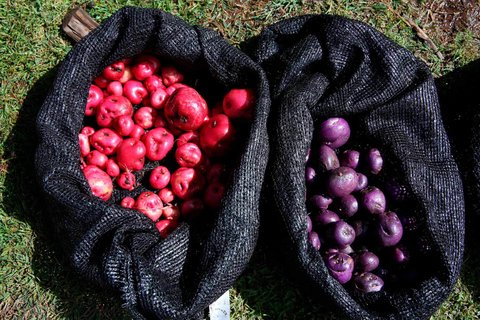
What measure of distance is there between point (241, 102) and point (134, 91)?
3.02ft

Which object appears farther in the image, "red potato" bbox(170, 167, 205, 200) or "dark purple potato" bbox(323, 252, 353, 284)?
Result: "red potato" bbox(170, 167, 205, 200)

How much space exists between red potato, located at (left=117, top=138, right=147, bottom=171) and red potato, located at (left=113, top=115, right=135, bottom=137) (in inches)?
3.8

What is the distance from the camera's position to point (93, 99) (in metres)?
3.12

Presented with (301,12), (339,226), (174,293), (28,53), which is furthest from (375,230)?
(28,53)

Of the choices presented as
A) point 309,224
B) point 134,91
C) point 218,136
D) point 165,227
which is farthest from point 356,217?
point 134,91

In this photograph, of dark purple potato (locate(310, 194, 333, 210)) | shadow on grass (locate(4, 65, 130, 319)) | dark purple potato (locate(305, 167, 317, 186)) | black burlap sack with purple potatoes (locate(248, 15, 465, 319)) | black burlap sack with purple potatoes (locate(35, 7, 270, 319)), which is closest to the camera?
black burlap sack with purple potatoes (locate(35, 7, 270, 319))

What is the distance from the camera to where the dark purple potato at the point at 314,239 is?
2.72 metres

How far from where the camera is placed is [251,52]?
343cm

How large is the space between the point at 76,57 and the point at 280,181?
1751mm

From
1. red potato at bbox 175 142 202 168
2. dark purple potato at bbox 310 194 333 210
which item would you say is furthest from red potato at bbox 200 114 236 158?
dark purple potato at bbox 310 194 333 210

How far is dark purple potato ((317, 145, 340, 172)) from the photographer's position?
Result: 2.85 meters

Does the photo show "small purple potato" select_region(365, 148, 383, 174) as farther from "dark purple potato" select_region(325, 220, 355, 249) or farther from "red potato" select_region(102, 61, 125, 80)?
"red potato" select_region(102, 61, 125, 80)

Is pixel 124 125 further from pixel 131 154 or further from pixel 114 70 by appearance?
pixel 114 70

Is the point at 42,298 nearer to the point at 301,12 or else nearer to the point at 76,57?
the point at 76,57
